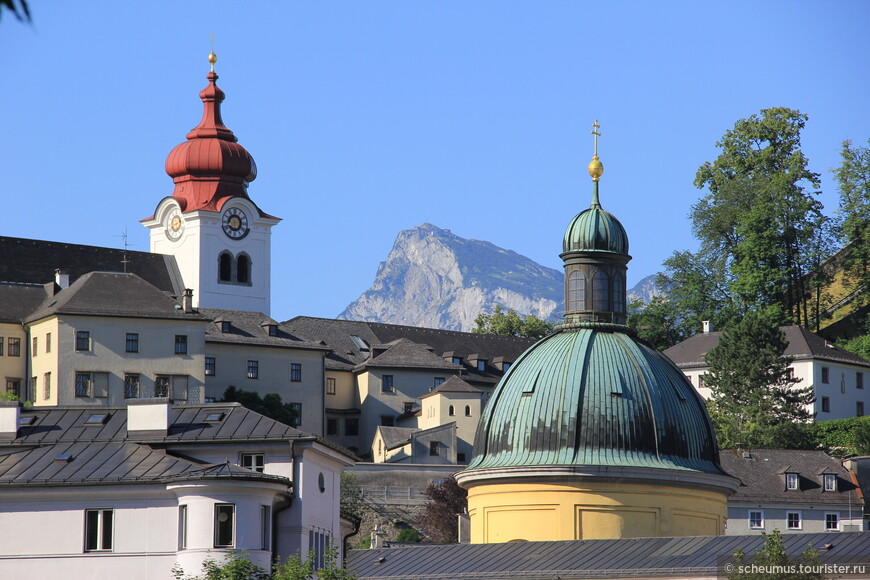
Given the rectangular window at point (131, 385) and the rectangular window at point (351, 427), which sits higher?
the rectangular window at point (131, 385)

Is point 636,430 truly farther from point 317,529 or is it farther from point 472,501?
point 317,529

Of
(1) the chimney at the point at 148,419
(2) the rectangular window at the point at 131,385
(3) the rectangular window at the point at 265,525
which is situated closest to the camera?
(3) the rectangular window at the point at 265,525

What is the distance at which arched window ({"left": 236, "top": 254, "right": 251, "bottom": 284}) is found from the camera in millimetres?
142000

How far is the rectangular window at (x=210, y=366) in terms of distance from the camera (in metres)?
113

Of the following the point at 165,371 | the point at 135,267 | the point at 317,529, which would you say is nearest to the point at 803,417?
the point at 165,371

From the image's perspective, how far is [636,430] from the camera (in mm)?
64875

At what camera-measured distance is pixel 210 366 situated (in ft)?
373

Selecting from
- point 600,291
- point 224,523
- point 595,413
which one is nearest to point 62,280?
point 600,291

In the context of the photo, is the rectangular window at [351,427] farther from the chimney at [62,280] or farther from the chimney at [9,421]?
the chimney at [9,421]

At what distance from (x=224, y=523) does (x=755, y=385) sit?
68.4m

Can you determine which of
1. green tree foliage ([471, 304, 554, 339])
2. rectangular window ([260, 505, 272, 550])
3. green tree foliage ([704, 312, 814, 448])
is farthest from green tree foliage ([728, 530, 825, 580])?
green tree foliage ([471, 304, 554, 339])

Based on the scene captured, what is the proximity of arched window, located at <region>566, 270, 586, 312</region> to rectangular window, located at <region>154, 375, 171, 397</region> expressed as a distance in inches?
1561

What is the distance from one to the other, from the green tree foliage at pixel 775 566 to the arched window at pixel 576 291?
73.7 feet

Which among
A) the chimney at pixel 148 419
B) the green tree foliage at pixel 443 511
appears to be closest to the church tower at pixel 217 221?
the green tree foliage at pixel 443 511
